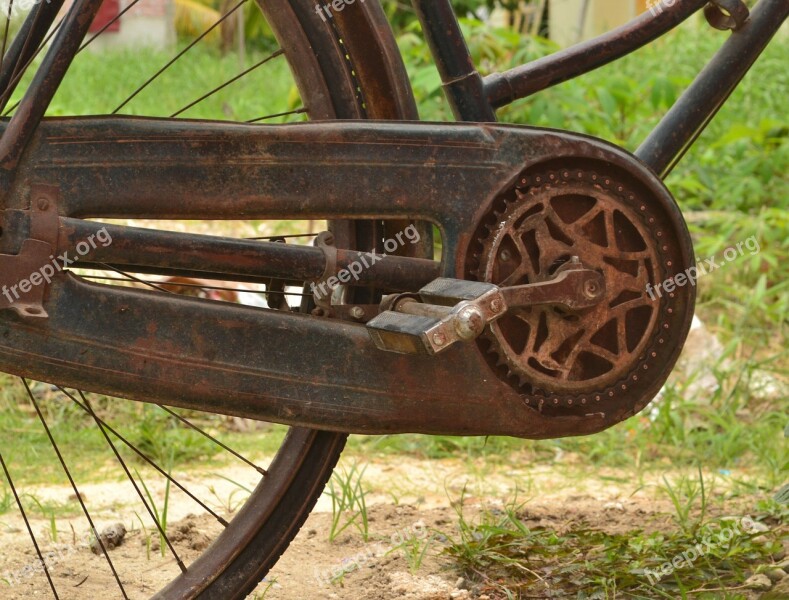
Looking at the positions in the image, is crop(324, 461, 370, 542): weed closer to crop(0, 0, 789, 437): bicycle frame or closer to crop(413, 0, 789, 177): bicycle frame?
crop(0, 0, 789, 437): bicycle frame

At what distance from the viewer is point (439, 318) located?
173 cm

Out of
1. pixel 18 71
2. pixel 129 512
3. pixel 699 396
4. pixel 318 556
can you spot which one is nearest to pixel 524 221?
pixel 18 71

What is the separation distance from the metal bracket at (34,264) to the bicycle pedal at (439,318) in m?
0.48

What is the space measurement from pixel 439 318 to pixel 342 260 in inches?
7.6

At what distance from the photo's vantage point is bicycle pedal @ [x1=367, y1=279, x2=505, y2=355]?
1.70 meters

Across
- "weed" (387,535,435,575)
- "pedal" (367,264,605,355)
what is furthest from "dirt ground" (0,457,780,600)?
"pedal" (367,264,605,355)

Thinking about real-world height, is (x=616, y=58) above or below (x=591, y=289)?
above
